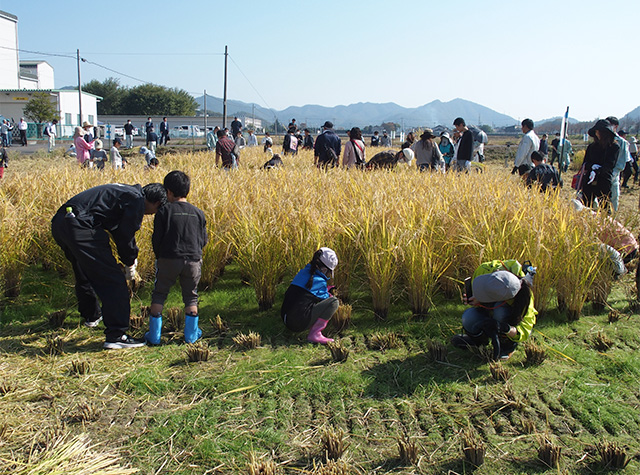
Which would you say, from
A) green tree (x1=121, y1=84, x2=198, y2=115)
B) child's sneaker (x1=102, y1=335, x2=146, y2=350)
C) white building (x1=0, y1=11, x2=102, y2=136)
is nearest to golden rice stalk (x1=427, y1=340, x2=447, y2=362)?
child's sneaker (x1=102, y1=335, x2=146, y2=350)

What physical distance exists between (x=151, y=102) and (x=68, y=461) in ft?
233

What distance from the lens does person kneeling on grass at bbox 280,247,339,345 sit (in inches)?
150

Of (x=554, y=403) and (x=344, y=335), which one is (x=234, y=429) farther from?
(x=554, y=403)

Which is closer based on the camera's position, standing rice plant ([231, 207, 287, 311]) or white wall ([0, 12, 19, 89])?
standing rice plant ([231, 207, 287, 311])

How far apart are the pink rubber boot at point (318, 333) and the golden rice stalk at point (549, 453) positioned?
172 centimetres

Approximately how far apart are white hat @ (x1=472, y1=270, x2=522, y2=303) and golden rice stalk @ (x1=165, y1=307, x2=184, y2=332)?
2.37 meters

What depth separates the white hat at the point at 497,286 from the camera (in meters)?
3.27

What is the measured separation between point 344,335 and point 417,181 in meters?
3.69

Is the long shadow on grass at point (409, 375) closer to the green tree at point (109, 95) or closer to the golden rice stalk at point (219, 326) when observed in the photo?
the golden rice stalk at point (219, 326)

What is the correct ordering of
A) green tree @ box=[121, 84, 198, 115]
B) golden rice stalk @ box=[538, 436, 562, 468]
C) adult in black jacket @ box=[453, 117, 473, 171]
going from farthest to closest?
green tree @ box=[121, 84, 198, 115], adult in black jacket @ box=[453, 117, 473, 171], golden rice stalk @ box=[538, 436, 562, 468]

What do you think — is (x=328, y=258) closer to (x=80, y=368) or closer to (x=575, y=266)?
(x=80, y=368)

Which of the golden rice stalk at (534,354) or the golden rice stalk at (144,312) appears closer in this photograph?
the golden rice stalk at (534,354)

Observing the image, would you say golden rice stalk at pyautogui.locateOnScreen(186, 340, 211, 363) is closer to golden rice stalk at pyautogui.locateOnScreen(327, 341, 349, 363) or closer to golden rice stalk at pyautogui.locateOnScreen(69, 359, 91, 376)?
golden rice stalk at pyautogui.locateOnScreen(69, 359, 91, 376)

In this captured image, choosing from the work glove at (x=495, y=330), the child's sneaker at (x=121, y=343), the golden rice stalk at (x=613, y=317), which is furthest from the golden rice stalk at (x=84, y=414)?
the golden rice stalk at (x=613, y=317)
